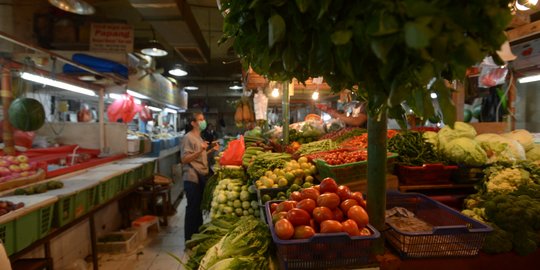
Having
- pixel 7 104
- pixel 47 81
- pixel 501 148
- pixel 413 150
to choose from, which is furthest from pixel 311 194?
pixel 47 81

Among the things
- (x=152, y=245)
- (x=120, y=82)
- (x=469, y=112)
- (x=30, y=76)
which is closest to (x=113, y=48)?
(x=120, y=82)

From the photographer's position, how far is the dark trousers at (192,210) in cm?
484

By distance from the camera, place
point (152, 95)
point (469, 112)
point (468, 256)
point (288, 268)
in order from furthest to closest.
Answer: point (152, 95) < point (469, 112) < point (468, 256) < point (288, 268)

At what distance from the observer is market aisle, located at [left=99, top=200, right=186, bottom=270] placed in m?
4.36

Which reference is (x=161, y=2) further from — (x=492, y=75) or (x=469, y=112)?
(x=469, y=112)

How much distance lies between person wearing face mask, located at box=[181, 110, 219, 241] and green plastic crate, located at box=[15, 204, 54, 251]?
2020 millimetres

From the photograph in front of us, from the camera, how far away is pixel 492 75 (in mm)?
4633

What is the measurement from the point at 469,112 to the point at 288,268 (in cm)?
764

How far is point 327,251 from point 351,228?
154 mm

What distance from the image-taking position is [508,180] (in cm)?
248

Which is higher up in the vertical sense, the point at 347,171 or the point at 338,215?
the point at 347,171

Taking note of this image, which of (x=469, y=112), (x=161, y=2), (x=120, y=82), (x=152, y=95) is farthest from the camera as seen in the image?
(x=152, y=95)

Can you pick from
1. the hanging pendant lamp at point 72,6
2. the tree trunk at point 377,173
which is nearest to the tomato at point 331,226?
the tree trunk at point 377,173

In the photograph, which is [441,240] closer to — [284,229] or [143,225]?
[284,229]
